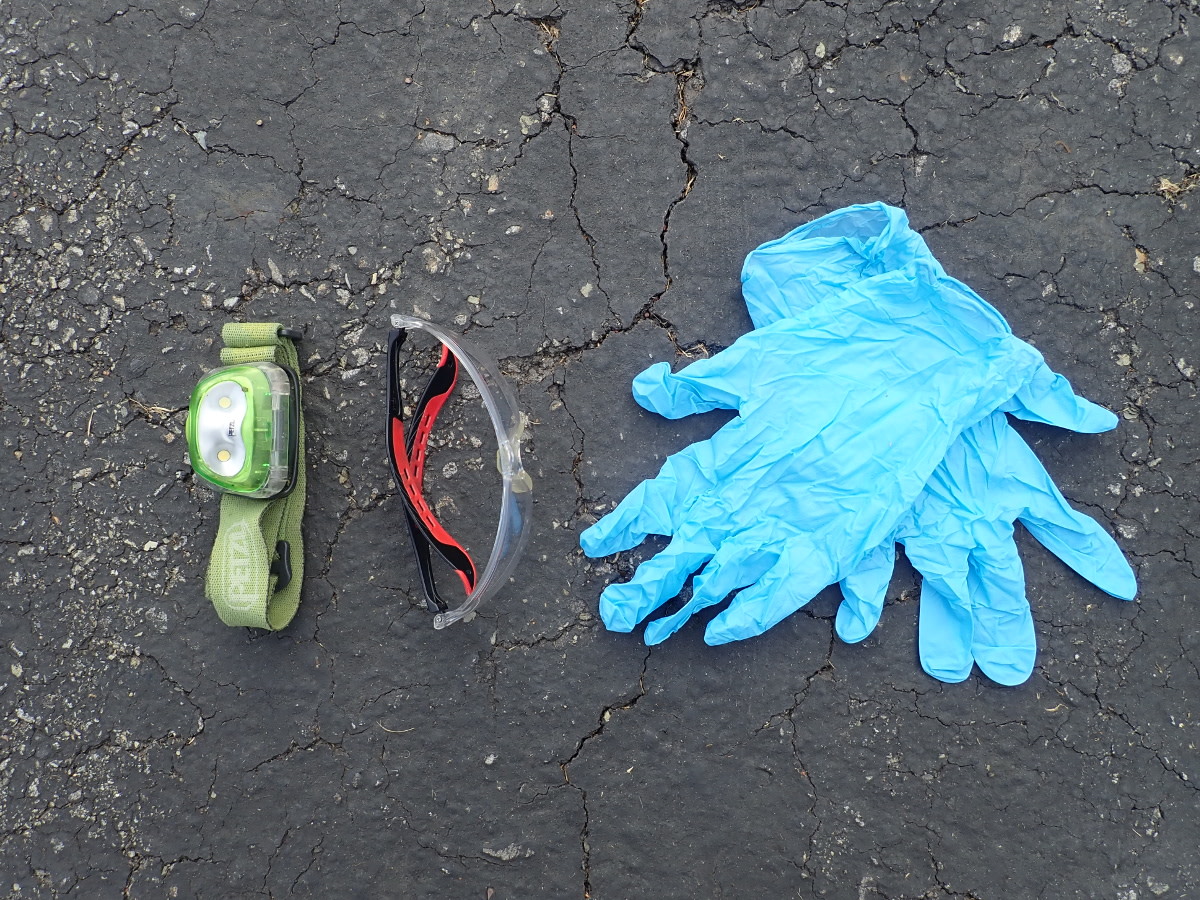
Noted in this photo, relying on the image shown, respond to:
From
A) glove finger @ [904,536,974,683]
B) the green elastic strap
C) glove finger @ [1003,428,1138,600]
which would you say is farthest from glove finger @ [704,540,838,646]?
the green elastic strap

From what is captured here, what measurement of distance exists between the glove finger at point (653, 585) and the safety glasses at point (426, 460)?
→ 0.30m

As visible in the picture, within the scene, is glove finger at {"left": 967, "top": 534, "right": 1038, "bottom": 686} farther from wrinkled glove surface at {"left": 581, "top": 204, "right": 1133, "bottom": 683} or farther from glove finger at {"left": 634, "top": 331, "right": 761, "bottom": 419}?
glove finger at {"left": 634, "top": 331, "right": 761, "bottom": 419}

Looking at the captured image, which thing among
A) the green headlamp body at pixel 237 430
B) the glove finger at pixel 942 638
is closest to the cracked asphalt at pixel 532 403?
the glove finger at pixel 942 638

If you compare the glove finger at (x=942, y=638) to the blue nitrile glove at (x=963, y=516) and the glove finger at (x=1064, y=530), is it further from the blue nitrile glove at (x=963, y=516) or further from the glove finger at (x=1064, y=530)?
the glove finger at (x=1064, y=530)

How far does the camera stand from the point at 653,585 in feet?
6.42

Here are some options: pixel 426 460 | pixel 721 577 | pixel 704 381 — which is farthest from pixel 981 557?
pixel 426 460

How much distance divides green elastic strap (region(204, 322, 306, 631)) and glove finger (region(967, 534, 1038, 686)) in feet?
5.97

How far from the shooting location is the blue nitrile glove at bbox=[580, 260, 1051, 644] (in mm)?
1938

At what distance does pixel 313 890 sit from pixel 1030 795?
1.97m

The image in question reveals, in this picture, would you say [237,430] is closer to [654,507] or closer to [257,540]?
[257,540]

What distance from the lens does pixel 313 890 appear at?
2.05 metres

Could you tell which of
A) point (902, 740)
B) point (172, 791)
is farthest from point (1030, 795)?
point (172, 791)

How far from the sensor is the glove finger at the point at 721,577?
1.94 metres

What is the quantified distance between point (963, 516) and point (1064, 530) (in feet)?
0.96
